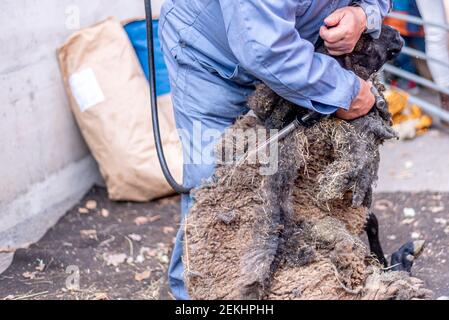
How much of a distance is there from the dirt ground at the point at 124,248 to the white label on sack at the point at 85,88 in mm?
646

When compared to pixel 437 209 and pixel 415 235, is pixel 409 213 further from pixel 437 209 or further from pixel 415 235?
pixel 415 235

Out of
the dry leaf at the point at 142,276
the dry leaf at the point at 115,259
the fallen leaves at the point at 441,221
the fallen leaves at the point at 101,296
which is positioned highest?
the fallen leaves at the point at 101,296

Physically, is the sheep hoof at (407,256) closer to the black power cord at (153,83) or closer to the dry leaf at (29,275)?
the black power cord at (153,83)

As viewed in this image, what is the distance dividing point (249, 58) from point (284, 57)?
11 centimetres

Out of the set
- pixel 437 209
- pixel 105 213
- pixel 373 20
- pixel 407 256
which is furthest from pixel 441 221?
pixel 105 213

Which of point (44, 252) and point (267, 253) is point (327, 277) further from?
point (44, 252)

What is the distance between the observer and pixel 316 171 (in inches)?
102

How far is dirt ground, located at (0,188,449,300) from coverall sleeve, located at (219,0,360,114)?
4.67ft

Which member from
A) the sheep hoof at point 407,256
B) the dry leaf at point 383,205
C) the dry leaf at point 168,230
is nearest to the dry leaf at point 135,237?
the dry leaf at point 168,230

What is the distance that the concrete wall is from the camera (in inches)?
157

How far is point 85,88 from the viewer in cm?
447

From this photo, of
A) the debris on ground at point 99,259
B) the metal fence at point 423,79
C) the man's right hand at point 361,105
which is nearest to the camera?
the man's right hand at point 361,105

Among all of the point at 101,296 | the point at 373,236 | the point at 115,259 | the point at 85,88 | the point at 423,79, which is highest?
the point at 85,88

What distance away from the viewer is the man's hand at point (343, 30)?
8.25 feet
